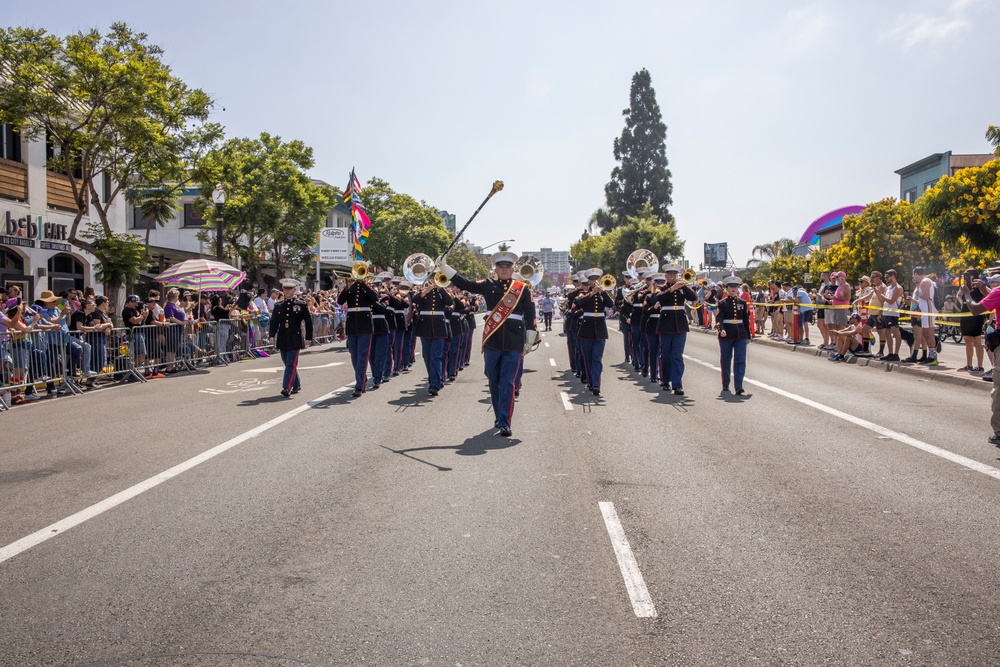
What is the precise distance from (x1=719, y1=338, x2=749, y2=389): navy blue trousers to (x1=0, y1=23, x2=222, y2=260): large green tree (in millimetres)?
13062

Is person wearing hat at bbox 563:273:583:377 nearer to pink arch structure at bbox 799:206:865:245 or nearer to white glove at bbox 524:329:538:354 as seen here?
white glove at bbox 524:329:538:354

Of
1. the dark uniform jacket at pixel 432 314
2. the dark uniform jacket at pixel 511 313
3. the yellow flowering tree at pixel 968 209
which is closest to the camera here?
the dark uniform jacket at pixel 511 313

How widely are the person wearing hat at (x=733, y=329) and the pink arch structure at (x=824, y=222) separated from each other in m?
61.5

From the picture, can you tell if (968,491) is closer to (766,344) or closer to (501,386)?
(501,386)

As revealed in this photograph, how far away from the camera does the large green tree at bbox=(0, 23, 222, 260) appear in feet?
56.5

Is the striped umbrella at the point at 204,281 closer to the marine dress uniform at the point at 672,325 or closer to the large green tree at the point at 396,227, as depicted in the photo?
the marine dress uniform at the point at 672,325

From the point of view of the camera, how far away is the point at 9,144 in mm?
23391

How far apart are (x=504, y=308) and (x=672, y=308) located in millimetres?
4598

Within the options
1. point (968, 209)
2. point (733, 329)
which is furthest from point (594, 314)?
point (968, 209)

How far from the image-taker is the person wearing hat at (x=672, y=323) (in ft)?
42.6

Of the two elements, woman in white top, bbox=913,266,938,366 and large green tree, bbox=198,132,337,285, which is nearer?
woman in white top, bbox=913,266,938,366

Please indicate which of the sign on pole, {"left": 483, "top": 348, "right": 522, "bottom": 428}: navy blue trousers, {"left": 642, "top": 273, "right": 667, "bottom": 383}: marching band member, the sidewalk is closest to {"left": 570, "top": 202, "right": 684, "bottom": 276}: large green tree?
the sign on pole

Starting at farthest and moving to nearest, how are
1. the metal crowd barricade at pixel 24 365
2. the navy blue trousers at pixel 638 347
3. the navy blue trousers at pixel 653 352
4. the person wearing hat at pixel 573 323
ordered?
the navy blue trousers at pixel 638 347 < the person wearing hat at pixel 573 323 < the navy blue trousers at pixel 653 352 < the metal crowd barricade at pixel 24 365

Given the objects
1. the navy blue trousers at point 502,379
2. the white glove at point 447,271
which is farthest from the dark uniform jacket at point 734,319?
the white glove at point 447,271
